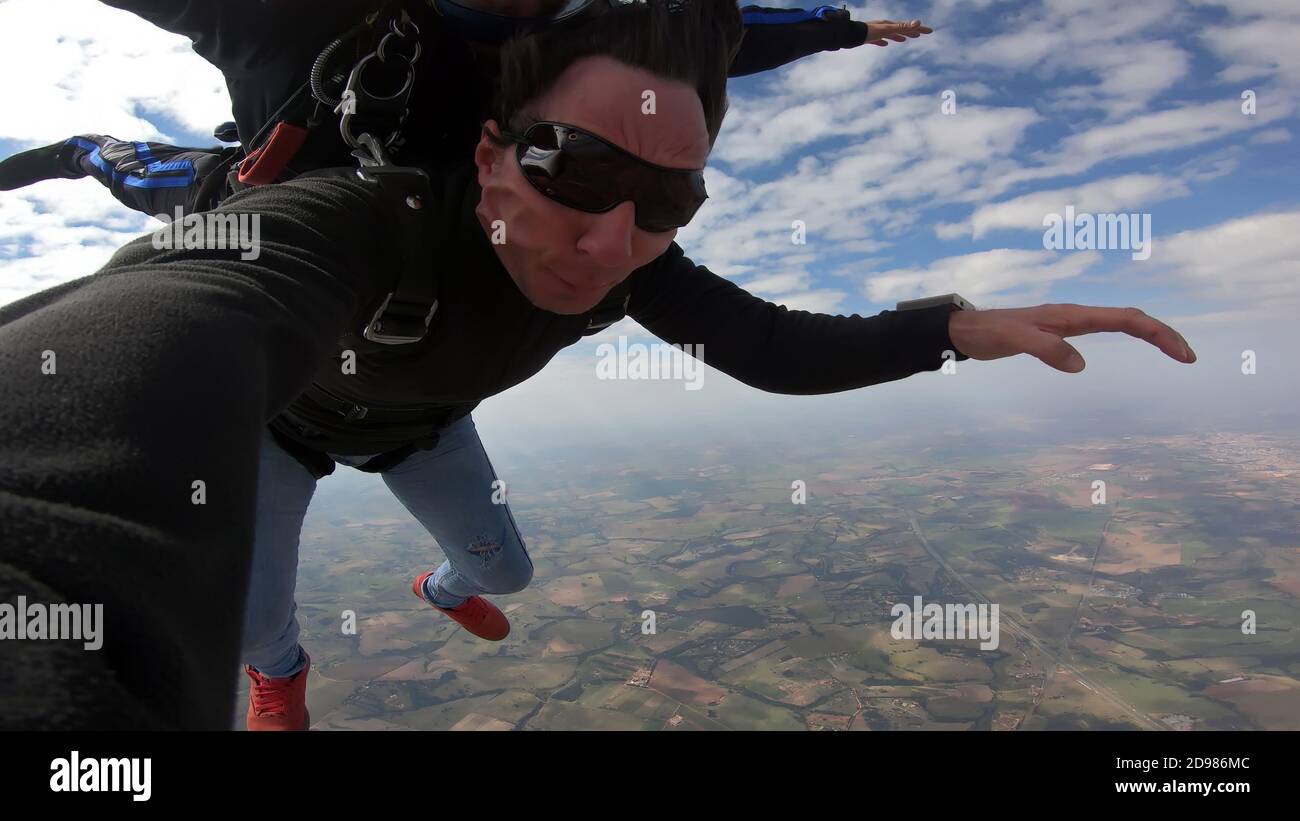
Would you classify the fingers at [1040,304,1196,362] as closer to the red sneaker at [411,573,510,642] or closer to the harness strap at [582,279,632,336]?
the harness strap at [582,279,632,336]

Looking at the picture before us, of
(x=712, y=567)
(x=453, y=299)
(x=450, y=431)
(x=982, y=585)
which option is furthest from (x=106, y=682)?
(x=982, y=585)

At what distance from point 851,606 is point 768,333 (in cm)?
3469

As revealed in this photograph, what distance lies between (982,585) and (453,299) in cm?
4291

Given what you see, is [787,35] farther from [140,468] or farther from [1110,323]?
[140,468]

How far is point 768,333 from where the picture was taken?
215cm

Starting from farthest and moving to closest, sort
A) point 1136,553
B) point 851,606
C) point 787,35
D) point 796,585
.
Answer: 1. point 1136,553
2. point 796,585
3. point 851,606
4. point 787,35

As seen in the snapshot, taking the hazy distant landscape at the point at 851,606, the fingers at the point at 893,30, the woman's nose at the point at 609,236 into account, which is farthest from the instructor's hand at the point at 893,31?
the hazy distant landscape at the point at 851,606

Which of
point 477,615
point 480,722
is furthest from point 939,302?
point 480,722

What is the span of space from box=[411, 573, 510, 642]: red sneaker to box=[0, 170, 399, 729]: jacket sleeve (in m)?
3.39

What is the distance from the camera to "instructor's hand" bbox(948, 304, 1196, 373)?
158cm

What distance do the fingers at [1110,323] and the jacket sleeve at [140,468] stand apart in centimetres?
193

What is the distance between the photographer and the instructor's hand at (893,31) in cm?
294

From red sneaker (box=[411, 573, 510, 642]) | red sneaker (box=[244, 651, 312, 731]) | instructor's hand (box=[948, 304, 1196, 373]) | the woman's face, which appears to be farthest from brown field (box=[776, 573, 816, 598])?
the woman's face
